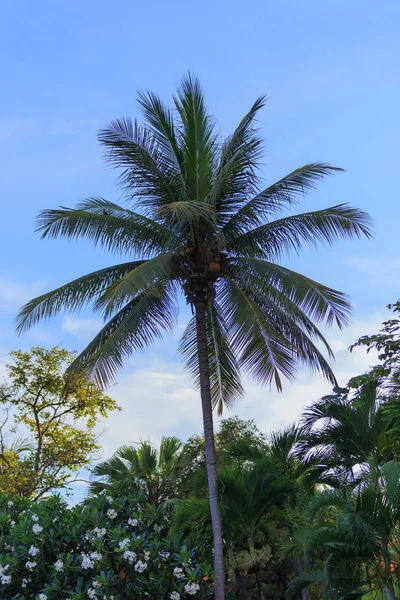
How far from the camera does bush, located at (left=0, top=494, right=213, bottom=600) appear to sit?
1015 cm

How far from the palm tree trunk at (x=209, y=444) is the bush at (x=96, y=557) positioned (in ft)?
2.31

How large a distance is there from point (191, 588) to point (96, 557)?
1540 mm

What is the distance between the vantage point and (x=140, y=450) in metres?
22.2

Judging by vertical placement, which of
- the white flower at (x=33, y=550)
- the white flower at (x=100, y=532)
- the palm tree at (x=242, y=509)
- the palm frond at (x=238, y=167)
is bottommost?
the white flower at (x=33, y=550)

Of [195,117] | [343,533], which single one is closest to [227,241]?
[195,117]

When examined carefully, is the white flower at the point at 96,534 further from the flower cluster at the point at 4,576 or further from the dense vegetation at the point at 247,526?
the flower cluster at the point at 4,576

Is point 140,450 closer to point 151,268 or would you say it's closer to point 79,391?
point 79,391

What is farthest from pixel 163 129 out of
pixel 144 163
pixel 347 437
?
pixel 347 437

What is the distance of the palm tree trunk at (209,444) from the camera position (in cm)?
1211

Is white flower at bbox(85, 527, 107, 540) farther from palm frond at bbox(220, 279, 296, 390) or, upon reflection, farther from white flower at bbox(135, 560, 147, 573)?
palm frond at bbox(220, 279, 296, 390)

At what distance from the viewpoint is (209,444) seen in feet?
43.1

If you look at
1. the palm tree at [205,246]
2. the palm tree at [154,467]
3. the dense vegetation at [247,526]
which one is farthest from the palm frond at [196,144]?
the palm tree at [154,467]

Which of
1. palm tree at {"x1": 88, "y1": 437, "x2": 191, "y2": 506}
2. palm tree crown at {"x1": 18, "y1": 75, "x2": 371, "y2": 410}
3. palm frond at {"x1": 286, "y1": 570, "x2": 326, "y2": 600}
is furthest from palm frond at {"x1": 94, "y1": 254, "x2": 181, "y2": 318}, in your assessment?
palm tree at {"x1": 88, "y1": 437, "x2": 191, "y2": 506}

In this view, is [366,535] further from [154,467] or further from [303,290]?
[154,467]
